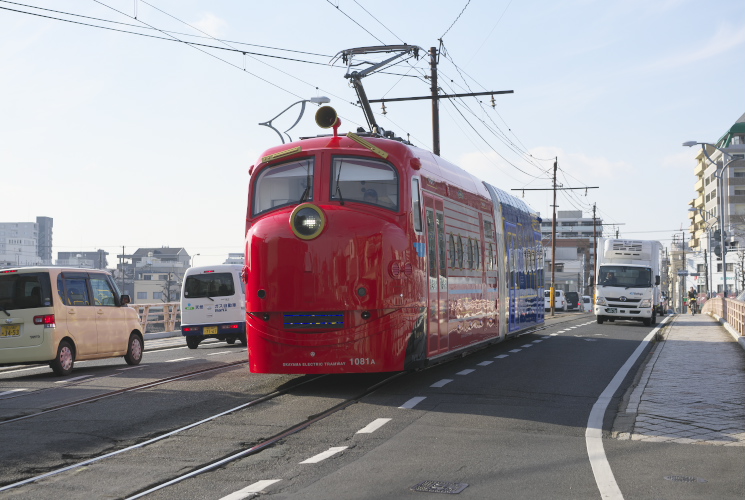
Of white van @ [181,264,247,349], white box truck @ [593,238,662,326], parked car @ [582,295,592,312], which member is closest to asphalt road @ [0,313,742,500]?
white van @ [181,264,247,349]

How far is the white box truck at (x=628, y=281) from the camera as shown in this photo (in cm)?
3791

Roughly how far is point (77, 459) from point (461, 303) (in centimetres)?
933

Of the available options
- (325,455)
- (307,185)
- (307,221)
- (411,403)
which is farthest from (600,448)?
(307,185)

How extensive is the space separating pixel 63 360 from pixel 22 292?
1372mm

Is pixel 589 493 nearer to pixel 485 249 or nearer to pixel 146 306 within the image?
pixel 485 249

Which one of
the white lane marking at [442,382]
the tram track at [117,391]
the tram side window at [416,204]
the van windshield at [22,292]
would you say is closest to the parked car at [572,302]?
the tram track at [117,391]

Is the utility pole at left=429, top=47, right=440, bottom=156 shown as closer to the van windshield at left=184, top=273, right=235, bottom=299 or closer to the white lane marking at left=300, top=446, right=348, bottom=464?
the van windshield at left=184, top=273, right=235, bottom=299

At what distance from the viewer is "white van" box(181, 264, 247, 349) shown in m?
25.7

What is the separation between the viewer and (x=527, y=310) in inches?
1029

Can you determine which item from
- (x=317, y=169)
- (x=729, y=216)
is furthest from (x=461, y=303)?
(x=729, y=216)

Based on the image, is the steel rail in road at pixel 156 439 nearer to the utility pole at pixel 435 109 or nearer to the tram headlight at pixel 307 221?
the tram headlight at pixel 307 221

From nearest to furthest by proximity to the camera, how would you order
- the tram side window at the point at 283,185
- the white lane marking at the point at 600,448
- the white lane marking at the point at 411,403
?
the white lane marking at the point at 600,448 < the white lane marking at the point at 411,403 < the tram side window at the point at 283,185

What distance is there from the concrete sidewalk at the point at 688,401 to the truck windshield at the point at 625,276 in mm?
17453

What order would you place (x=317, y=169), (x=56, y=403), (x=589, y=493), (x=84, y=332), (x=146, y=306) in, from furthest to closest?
(x=146, y=306), (x=84, y=332), (x=317, y=169), (x=56, y=403), (x=589, y=493)
